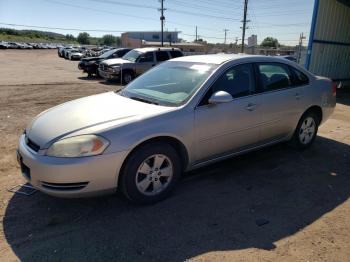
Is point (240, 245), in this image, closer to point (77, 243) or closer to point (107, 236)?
point (107, 236)

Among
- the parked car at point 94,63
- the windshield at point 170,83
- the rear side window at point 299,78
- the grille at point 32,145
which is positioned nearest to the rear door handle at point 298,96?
the rear side window at point 299,78

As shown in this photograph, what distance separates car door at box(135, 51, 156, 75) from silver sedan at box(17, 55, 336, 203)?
11.1 metres

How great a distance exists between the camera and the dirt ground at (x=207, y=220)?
2930mm

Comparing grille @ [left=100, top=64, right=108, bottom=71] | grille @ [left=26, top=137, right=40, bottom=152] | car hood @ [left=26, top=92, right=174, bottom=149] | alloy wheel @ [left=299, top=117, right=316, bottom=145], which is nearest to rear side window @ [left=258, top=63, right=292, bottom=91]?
alloy wheel @ [left=299, top=117, right=316, bottom=145]

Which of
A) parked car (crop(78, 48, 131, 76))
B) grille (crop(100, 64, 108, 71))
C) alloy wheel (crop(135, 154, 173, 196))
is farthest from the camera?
parked car (crop(78, 48, 131, 76))

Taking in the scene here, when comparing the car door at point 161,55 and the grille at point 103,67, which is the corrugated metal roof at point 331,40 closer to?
the car door at point 161,55

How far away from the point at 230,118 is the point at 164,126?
103cm

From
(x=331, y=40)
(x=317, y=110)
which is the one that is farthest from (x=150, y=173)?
(x=331, y=40)

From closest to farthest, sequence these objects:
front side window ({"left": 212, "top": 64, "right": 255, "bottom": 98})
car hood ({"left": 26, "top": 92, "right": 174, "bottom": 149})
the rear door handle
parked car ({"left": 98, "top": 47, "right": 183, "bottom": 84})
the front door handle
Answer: car hood ({"left": 26, "top": 92, "right": 174, "bottom": 149}) → front side window ({"left": 212, "top": 64, "right": 255, "bottom": 98}) → the front door handle → the rear door handle → parked car ({"left": 98, "top": 47, "right": 183, "bottom": 84})

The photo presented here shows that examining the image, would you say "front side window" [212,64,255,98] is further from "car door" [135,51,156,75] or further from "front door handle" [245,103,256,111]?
"car door" [135,51,156,75]

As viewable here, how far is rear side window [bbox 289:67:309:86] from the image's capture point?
5188 millimetres

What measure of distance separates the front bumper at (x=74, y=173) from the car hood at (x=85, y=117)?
Result: 0.22m

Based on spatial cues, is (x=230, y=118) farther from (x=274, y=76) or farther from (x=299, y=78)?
(x=299, y=78)

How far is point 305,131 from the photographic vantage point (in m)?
Answer: 5.48
